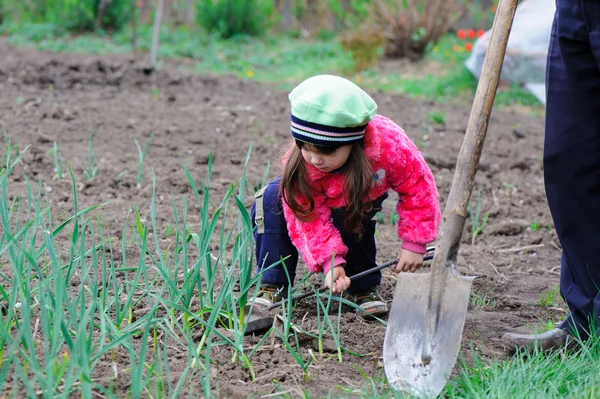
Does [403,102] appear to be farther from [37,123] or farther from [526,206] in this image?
[37,123]

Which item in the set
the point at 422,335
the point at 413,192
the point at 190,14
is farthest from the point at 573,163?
the point at 190,14

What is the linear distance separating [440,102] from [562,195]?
4.94 meters

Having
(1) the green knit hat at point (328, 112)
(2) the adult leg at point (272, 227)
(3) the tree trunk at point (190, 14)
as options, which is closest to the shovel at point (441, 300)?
(1) the green knit hat at point (328, 112)

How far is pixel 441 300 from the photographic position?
7.39 ft

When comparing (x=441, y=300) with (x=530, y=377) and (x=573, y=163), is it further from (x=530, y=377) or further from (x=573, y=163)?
(x=573, y=163)

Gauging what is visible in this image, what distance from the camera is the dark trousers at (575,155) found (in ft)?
7.60

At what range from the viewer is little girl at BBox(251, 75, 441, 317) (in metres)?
2.31

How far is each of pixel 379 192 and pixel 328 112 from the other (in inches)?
17.5

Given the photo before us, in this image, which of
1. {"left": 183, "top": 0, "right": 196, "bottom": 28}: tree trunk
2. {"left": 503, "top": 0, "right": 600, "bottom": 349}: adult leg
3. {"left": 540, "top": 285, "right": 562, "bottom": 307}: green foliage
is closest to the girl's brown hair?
{"left": 503, "top": 0, "right": 600, "bottom": 349}: adult leg

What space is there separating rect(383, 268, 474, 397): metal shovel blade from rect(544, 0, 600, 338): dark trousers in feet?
1.55

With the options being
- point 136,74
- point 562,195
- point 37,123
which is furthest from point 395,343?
point 136,74

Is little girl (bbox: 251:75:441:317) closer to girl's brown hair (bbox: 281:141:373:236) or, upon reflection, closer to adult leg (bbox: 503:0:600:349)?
girl's brown hair (bbox: 281:141:373:236)

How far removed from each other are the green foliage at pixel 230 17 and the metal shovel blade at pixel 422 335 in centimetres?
1017

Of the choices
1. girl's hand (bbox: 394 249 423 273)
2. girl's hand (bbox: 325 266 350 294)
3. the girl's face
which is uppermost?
the girl's face
